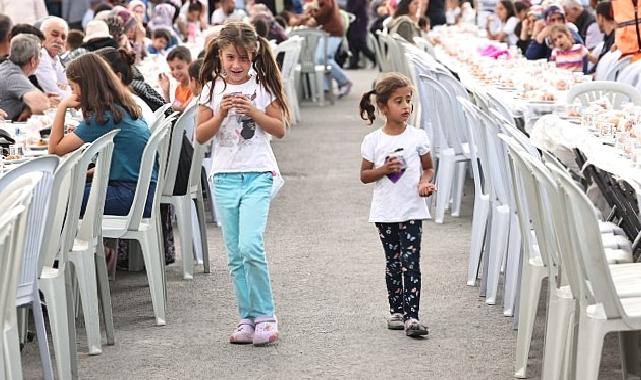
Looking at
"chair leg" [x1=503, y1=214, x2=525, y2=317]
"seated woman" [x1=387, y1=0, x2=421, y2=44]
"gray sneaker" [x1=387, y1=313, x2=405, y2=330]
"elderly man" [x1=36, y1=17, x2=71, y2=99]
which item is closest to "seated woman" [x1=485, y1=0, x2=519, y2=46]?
"seated woman" [x1=387, y1=0, x2=421, y2=44]

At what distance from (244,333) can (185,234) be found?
1746 millimetres

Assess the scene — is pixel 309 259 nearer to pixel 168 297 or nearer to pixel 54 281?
pixel 168 297

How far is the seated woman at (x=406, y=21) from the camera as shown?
56.0ft

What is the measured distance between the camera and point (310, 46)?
19.1 meters

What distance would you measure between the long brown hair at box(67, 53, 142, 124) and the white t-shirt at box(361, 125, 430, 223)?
1.34 metres

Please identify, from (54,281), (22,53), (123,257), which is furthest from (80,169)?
(22,53)

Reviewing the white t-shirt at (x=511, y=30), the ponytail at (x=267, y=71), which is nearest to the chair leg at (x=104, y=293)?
the ponytail at (x=267, y=71)

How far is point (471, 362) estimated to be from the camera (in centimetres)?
600

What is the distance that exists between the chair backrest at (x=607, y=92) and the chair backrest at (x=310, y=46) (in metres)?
9.69

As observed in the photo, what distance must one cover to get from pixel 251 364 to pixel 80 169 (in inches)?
41.8

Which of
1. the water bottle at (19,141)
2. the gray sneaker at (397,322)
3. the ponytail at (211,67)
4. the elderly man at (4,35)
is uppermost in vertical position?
the ponytail at (211,67)

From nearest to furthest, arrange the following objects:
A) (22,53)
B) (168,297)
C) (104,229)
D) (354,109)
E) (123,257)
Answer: (104,229) < (168,297) < (123,257) < (22,53) < (354,109)

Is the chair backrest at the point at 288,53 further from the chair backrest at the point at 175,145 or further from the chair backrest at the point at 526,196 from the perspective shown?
the chair backrest at the point at 526,196

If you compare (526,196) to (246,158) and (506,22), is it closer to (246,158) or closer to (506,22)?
(246,158)
